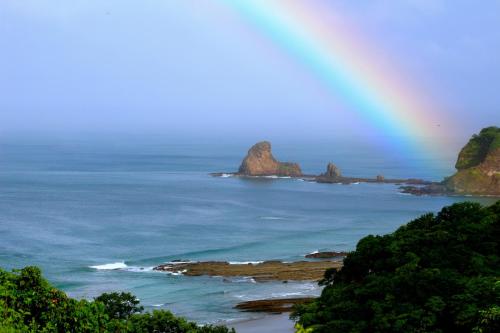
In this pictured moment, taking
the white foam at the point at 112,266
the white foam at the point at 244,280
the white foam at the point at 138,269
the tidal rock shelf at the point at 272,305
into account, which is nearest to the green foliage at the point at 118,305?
the tidal rock shelf at the point at 272,305

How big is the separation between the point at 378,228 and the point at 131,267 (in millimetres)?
40204

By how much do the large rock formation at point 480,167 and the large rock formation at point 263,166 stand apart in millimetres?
44375

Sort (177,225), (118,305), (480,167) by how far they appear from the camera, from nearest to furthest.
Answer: (118,305)
(177,225)
(480,167)

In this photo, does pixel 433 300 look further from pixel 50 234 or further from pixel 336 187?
pixel 336 187

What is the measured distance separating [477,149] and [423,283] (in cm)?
11363

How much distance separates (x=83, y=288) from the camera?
2480 inches

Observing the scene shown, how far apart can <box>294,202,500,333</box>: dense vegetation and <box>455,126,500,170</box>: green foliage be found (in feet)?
330

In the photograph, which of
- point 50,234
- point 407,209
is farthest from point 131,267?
point 407,209

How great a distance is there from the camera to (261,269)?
70.9m

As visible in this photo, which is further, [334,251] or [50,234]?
[50,234]

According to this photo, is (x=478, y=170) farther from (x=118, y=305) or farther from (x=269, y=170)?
(x=118, y=305)

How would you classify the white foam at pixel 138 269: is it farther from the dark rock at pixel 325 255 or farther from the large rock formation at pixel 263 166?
the large rock formation at pixel 263 166

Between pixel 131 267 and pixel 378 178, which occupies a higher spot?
pixel 378 178

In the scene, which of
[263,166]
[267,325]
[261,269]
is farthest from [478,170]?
[267,325]
